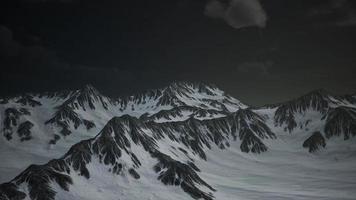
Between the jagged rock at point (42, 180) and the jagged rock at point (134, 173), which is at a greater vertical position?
the jagged rock at point (134, 173)

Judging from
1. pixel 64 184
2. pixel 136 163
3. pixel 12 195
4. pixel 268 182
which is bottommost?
pixel 12 195

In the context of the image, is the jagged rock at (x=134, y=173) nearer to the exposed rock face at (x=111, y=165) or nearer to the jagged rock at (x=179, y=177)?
the exposed rock face at (x=111, y=165)

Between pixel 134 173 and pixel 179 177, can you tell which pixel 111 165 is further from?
pixel 179 177

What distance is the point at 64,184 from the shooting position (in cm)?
11681

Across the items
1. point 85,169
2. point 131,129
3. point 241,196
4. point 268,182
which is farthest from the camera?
point 268,182

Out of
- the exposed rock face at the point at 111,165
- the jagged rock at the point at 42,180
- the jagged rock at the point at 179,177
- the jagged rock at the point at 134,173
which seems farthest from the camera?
the jagged rock at the point at 134,173

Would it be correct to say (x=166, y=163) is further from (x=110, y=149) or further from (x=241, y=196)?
(x=241, y=196)

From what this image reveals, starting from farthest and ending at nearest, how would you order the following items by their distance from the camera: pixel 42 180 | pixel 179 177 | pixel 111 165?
1. pixel 179 177
2. pixel 111 165
3. pixel 42 180

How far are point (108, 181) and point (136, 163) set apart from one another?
18430 millimetres

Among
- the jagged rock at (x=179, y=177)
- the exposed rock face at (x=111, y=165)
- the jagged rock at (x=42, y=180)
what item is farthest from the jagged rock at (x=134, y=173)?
the jagged rock at (x=42, y=180)

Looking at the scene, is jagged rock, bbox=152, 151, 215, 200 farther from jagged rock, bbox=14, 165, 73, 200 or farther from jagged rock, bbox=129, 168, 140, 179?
jagged rock, bbox=14, 165, 73, 200

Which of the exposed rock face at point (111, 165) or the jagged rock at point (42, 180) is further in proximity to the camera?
the exposed rock face at point (111, 165)

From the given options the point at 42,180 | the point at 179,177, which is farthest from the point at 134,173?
the point at 42,180

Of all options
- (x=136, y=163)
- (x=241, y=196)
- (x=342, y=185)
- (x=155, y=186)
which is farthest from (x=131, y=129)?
(x=342, y=185)
